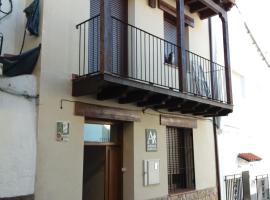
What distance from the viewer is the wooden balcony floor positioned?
6.39 meters

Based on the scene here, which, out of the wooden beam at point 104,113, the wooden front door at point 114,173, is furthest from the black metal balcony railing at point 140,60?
the wooden front door at point 114,173

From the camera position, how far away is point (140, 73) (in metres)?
8.38

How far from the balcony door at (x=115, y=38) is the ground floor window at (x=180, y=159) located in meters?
2.42

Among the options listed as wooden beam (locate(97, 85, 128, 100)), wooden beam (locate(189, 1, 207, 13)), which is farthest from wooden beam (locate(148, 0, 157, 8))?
wooden beam (locate(97, 85, 128, 100))

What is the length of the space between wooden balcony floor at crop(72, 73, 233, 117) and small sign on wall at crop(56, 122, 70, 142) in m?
0.65

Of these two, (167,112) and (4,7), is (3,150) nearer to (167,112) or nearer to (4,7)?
(4,7)

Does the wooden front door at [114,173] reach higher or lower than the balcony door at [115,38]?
lower

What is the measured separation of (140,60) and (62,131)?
298cm

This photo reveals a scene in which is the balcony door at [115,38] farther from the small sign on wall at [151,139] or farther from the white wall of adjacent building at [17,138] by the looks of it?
the white wall of adjacent building at [17,138]

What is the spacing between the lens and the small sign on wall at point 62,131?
6363mm

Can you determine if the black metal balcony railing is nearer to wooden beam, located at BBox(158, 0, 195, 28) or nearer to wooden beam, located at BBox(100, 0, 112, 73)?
wooden beam, located at BBox(100, 0, 112, 73)

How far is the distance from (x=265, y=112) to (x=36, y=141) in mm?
12275

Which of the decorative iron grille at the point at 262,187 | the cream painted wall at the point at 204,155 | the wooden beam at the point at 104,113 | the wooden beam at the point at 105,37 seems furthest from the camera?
the decorative iron grille at the point at 262,187

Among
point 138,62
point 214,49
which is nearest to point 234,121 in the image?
point 214,49
